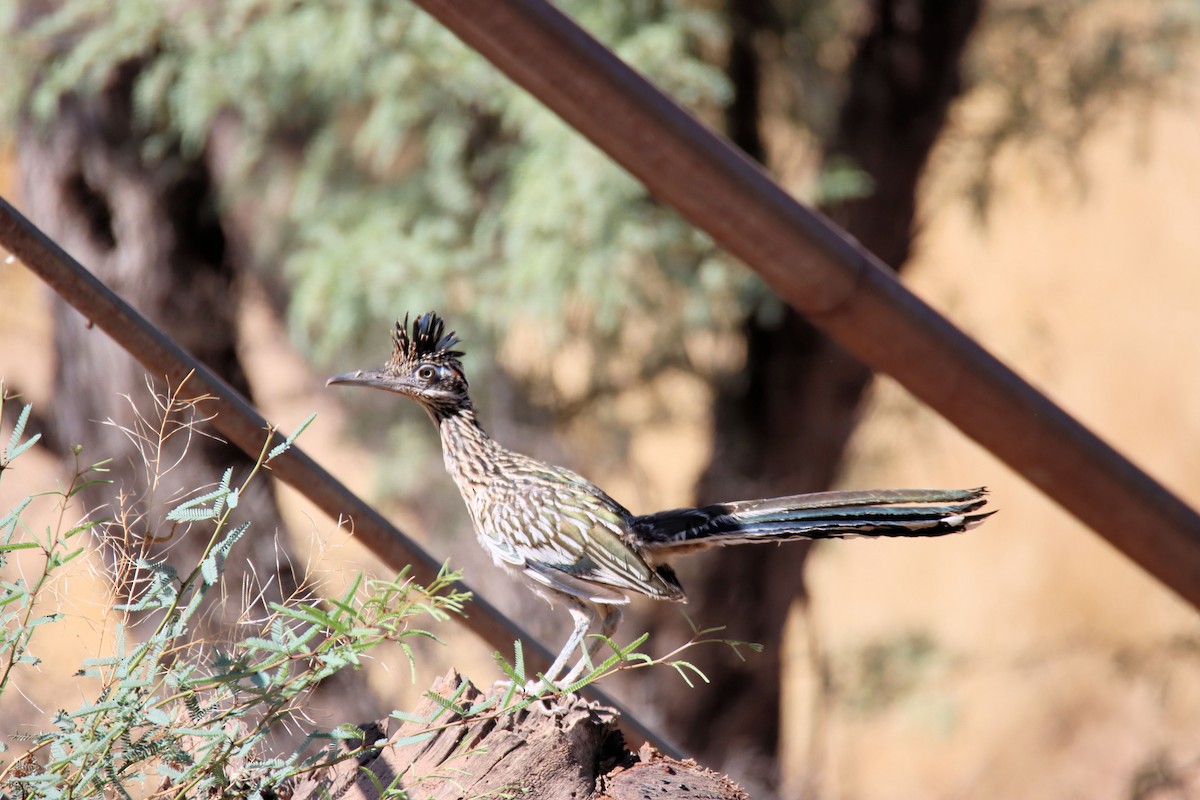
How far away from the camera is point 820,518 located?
4.09ft

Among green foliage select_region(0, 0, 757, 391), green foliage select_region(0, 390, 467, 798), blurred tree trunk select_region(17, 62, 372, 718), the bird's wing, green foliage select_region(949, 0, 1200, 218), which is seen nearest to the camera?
green foliage select_region(0, 390, 467, 798)

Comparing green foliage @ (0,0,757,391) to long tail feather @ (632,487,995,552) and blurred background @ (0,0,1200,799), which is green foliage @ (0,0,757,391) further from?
long tail feather @ (632,487,995,552)

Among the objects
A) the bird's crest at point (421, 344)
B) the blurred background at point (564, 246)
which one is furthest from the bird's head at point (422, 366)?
the blurred background at point (564, 246)

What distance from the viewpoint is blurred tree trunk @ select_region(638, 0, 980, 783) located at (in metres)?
4.44

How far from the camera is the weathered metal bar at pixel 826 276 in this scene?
1.21m

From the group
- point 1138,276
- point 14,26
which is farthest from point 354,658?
point 1138,276

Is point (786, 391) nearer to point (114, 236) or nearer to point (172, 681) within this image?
point (114, 236)

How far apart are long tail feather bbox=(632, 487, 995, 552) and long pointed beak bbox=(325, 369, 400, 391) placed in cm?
34

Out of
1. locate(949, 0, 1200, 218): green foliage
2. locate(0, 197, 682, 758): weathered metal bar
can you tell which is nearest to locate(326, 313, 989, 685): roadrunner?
locate(0, 197, 682, 758): weathered metal bar

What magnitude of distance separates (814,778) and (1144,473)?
150 inches

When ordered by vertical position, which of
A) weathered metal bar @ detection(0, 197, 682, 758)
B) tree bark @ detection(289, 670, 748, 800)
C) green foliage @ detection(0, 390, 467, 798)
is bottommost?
green foliage @ detection(0, 390, 467, 798)

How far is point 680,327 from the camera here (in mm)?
4238

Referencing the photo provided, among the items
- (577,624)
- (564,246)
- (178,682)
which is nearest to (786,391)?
(564,246)

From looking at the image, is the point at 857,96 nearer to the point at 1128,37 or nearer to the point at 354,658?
the point at 1128,37
